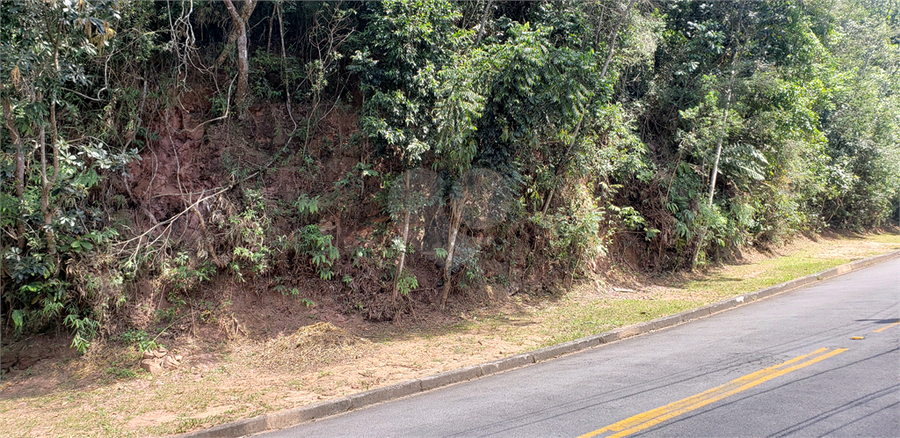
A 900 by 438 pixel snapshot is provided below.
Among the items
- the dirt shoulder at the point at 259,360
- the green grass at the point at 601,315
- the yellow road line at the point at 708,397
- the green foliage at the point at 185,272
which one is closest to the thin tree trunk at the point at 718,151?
the dirt shoulder at the point at 259,360

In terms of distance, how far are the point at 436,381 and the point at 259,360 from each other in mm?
2792

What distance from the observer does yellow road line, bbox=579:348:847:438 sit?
484 cm

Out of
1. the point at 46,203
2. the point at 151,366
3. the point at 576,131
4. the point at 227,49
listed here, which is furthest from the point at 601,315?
the point at 46,203

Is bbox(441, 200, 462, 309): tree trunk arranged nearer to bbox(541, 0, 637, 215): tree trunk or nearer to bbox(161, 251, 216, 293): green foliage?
bbox(541, 0, 637, 215): tree trunk

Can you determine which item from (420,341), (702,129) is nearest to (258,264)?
(420,341)

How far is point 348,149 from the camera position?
11352 millimetres

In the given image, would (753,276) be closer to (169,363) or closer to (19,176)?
(169,363)

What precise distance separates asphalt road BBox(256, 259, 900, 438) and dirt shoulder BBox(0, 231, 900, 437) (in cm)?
88

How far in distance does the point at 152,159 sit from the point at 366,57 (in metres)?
4.34

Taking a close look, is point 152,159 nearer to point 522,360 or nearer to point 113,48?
point 113,48

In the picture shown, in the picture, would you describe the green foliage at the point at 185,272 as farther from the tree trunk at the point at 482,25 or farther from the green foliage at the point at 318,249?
the tree trunk at the point at 482,25

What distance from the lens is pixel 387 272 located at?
1042 centimetres

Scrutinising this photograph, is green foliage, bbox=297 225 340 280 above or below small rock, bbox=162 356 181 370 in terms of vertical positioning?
above

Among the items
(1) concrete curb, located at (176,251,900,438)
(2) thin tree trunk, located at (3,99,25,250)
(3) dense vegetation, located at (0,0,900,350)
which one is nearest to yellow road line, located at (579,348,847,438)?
(1) concrete curb, located at (176,251,900,438)
